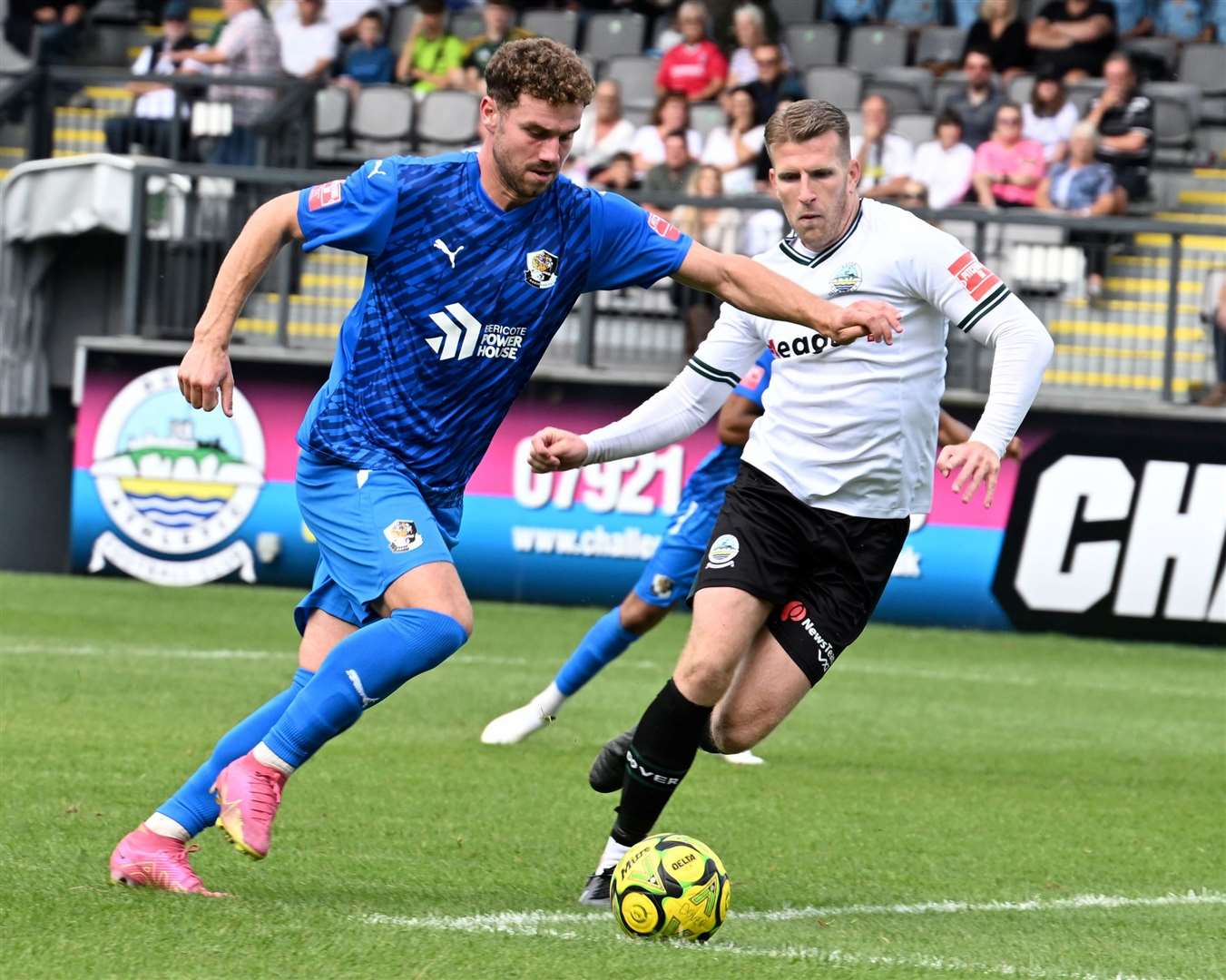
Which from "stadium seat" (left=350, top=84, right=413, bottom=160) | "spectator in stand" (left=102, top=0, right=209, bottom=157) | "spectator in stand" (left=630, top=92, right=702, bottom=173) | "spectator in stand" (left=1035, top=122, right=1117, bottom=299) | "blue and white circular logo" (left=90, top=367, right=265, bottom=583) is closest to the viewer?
"blue and white circular logo" (left=90, top=367, right=265, bottom=583)

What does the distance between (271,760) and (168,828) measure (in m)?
0.49

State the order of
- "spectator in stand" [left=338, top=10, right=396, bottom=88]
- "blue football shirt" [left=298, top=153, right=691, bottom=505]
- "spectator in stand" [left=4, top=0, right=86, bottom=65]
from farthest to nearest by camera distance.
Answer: "spectator in stand" [left=4, top=0, right=86, bottom=65] < "spectator in stand" [left=338, top=10, right=396, bottom=88] < "blue football shirt" [left=298, top=153, right=691, bottom=505]

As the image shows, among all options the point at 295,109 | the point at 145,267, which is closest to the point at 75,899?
the point at 145,267

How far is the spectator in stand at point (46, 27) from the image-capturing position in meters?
20.0

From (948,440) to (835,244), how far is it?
2844 mm

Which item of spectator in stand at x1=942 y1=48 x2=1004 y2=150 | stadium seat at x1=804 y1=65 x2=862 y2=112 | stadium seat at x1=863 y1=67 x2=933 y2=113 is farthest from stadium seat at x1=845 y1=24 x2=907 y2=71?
spectator in stand at x1=942 y1=48 x2=1004 y2=150

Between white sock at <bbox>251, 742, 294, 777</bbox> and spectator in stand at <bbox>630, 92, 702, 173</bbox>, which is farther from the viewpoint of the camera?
spectator in stand at <bbox>630, 92, 702, 173</bbox>

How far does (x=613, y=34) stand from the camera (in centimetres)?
1936

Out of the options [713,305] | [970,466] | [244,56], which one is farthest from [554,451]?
[244,56]

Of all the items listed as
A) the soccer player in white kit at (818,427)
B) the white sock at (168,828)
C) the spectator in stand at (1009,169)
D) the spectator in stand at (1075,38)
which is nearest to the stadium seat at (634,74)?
the spectator in stand at (1075,38)

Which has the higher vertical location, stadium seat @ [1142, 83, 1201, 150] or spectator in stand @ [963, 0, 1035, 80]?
spectator in stand @ [963, 0, 1035, 80]

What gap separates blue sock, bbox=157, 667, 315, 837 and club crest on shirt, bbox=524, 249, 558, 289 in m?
1.26

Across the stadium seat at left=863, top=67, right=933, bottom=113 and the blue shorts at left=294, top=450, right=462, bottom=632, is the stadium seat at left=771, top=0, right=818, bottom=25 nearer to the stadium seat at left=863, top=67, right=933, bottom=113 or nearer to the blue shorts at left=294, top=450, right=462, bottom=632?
the stadium seat at left=863, top=67, right=933, bottom=113

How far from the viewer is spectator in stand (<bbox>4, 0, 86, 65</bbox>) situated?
19969mm
